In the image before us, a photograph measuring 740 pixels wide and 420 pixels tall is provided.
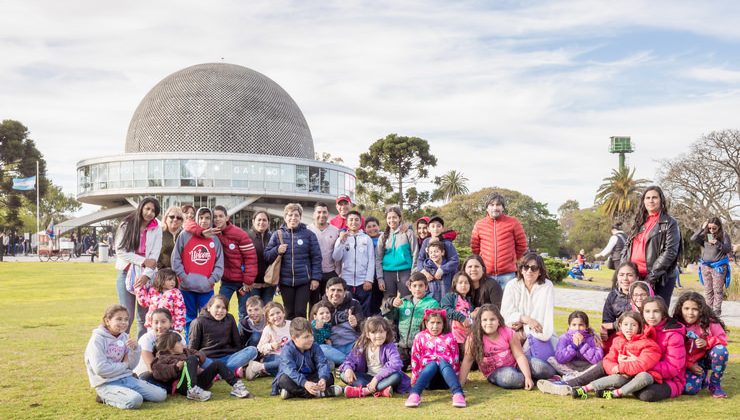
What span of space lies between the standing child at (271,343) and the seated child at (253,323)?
198 millimetres

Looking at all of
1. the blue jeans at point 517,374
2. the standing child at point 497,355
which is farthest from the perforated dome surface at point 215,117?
the blue jeans at point 517,374

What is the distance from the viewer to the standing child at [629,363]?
14.4 ft

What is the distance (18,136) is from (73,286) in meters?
30.6

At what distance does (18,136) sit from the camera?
40031 mm

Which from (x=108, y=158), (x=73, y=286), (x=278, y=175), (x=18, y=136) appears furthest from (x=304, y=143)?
(x=73, y=286)

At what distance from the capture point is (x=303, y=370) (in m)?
4.75

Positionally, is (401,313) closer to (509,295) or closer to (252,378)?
(509,295)

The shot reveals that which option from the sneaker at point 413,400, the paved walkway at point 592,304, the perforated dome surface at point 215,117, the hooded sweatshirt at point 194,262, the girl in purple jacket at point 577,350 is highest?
the perforated dome surface at point 215,117

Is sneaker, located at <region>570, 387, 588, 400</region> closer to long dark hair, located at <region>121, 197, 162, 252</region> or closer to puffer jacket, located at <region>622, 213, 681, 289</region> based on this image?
puffer jacket, located at <region>622, 213, 681, 289</region>

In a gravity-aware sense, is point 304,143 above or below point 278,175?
above

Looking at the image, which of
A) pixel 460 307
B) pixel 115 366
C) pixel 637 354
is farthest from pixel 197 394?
pixel 637 354

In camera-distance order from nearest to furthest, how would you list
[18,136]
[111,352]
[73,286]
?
[111,352] → [73,286] → [18,136]

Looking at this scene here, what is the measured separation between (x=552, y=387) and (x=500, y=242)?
1.75 m

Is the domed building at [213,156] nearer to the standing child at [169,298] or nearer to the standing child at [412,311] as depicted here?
the standing child at [169,298]
